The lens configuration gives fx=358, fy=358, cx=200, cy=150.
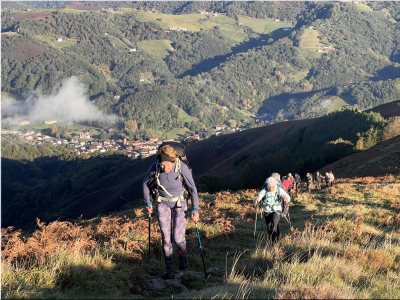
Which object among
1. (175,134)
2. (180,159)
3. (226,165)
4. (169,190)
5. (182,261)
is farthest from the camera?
(175,134)

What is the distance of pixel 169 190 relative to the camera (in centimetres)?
587

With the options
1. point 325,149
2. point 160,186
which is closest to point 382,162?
point 325,149

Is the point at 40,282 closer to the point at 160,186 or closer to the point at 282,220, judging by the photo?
the point at 160,186

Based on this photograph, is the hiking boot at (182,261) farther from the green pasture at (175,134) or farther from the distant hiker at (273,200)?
the green pasture at (175,134)

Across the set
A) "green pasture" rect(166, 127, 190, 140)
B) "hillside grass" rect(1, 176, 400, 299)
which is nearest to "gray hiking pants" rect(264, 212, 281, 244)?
"hillside grass" rect(1, 176, 400, 299)

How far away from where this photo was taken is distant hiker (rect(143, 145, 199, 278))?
5837mm

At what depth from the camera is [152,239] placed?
24.2ft

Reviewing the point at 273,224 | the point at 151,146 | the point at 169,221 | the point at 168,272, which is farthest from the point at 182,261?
the point at 151,146

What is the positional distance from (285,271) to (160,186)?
2306mm

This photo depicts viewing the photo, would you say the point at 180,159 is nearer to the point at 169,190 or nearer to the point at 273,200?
the point at 169,190

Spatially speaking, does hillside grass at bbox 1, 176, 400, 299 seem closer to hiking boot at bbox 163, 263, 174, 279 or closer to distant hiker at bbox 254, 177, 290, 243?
hiking boot at bbox 163, 263, 174, 279

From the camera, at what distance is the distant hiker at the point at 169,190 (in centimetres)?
584

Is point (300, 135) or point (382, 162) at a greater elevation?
point (300, 135)

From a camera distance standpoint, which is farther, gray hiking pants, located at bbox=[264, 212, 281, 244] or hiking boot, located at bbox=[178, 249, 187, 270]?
gray hiking pants, located at bbox=[264, 212, 281, 244]
